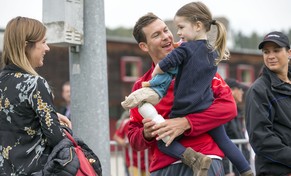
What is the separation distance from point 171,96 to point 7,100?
3.76ft

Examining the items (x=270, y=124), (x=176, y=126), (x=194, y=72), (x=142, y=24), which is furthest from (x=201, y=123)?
(x=142, y=24)

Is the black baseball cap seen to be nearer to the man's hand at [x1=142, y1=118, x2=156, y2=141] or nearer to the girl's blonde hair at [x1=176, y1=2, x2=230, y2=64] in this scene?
the girl's blonde hair at [x1=176, y1=2, x2=230, y2=64]

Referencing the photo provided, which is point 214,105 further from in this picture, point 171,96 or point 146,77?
point 146,77

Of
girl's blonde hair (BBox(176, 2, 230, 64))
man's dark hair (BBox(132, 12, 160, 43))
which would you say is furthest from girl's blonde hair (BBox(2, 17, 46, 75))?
girl's blonde hair (BBox(176, 2, 230, 64))

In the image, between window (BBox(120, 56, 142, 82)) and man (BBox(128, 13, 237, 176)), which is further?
window (BBox(120, 56, 142, 82))

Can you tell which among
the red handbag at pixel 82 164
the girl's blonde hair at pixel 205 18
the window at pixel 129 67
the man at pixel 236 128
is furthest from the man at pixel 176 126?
the window at pixel 129 67

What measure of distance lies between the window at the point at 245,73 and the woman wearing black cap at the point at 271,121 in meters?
40.9

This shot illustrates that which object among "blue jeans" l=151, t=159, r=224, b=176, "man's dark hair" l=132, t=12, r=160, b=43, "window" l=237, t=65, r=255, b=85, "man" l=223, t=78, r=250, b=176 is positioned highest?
"man's dark hair" l=132, t=12, r=160, b=43

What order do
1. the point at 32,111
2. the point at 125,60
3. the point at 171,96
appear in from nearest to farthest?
the point at 32,111
the point at 171,96
the point at 125,60

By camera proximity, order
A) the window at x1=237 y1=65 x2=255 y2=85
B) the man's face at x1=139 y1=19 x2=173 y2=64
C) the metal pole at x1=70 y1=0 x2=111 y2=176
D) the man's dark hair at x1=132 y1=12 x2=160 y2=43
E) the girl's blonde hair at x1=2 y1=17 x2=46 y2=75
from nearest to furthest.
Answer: the girl's blonde hair at x1=2 y1=17 x2=46 y2=75 < the man's face at x1=139 y1=19 x2=173 y2=64 < the man's dark hair at x1=132 y1=12 x2=160 y2=43 < the metal pole at x1=70 y1=0 x2=111 y2=176 < the window at x1=237 y1=65 x2=255 y2=85

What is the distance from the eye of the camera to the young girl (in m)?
4.27

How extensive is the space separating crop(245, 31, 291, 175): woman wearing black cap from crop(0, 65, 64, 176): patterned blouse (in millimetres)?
1640

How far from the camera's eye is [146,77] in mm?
4809

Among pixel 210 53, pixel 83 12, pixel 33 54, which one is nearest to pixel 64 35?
pixel 83 12
